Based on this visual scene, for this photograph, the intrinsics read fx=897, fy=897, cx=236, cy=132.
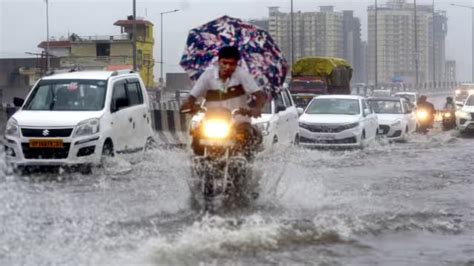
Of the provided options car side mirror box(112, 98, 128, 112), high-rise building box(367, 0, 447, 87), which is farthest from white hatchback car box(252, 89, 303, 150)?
high-rise building box(367, 0, 447, 87)

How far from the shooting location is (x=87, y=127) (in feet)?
46.1

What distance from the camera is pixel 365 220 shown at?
921cm

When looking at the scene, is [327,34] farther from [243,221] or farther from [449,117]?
[243,221]

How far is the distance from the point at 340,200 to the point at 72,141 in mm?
4748

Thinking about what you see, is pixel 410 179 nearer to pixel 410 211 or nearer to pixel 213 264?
pixel 410 211

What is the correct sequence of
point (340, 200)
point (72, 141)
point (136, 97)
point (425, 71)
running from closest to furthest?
1. point (340, 200)
2. point (72, 141)
3. point (136, 97)
4. point (425, 71)

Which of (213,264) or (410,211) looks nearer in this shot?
(213,264)

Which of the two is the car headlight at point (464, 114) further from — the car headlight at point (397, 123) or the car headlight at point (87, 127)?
the car headlight at point (87, 127)

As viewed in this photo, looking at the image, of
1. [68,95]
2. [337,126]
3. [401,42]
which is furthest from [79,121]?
[401,42]

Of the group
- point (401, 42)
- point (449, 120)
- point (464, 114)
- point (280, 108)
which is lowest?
point (449, 120)

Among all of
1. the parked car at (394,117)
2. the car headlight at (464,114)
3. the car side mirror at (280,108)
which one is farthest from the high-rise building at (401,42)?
the car side mirror at (280,108)

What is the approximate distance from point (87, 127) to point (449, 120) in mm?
21731

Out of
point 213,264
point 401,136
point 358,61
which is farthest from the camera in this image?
point 358,61

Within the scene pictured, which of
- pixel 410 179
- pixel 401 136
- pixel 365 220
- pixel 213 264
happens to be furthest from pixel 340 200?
pixel 401 136
